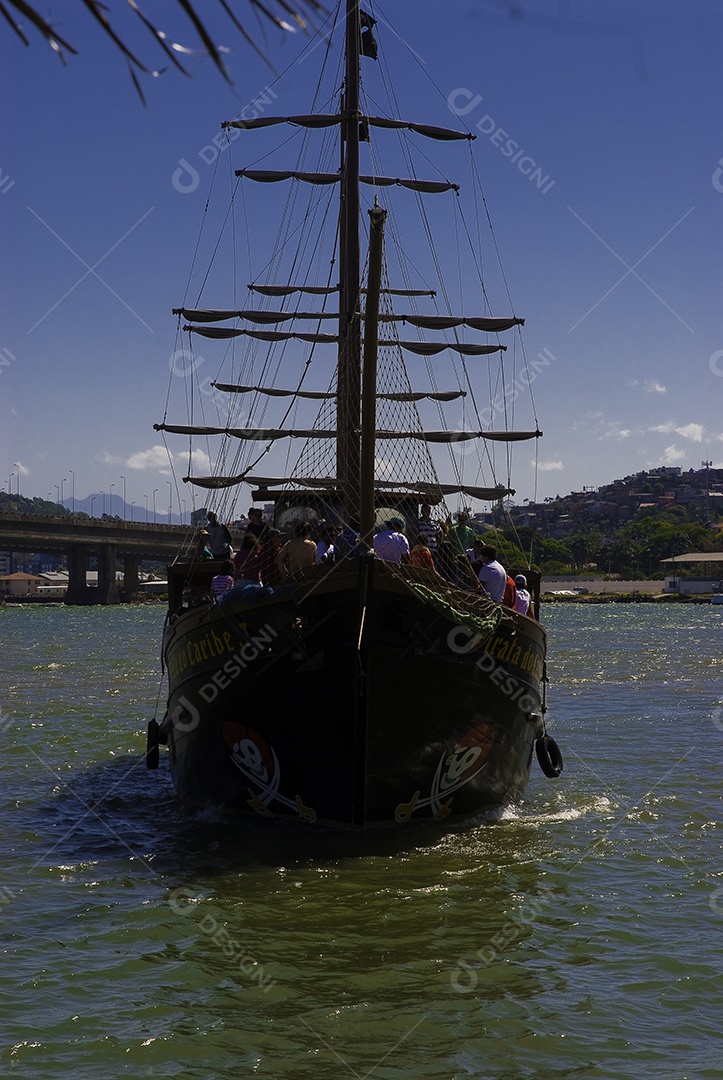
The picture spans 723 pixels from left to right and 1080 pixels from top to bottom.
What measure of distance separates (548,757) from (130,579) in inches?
4212

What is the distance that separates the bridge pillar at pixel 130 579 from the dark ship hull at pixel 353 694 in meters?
106

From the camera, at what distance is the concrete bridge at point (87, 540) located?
308 feet

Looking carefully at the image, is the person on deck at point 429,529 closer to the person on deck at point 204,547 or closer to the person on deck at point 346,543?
the person on deck at point 346,543

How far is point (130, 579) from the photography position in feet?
391

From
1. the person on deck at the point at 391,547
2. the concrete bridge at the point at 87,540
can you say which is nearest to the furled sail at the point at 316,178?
the person on deck at the point at 391,547

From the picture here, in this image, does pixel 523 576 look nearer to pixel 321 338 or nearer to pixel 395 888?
pixel 395 888

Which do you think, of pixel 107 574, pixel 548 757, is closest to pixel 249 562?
pixel 548 757

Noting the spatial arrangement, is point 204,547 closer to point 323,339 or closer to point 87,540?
point 323,339

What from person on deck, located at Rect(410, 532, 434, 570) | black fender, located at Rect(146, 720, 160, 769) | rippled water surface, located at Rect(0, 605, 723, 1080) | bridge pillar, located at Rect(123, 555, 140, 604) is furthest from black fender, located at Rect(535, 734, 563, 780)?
bridge pillar, located at Rect(123, 555, 140, 604)

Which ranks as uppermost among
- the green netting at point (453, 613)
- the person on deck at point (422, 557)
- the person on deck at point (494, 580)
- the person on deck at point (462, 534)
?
the person on deck at point (462, 534)

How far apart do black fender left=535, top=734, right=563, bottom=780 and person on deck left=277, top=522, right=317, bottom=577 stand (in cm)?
451

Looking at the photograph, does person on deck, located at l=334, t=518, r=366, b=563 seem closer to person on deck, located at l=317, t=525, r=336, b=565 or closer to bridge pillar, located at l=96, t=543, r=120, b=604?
person on deck, located at l=317, t=525, r=336, b=565

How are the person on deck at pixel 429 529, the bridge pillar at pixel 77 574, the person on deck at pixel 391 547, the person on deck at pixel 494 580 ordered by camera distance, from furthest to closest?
the bridge pillar at pixel 77 574 < the person on deck at pixel 429 529 < the person on deck at pixel 494 580 < the person on deck at pixel 391 547

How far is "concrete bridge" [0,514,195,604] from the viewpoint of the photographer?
9394cm
